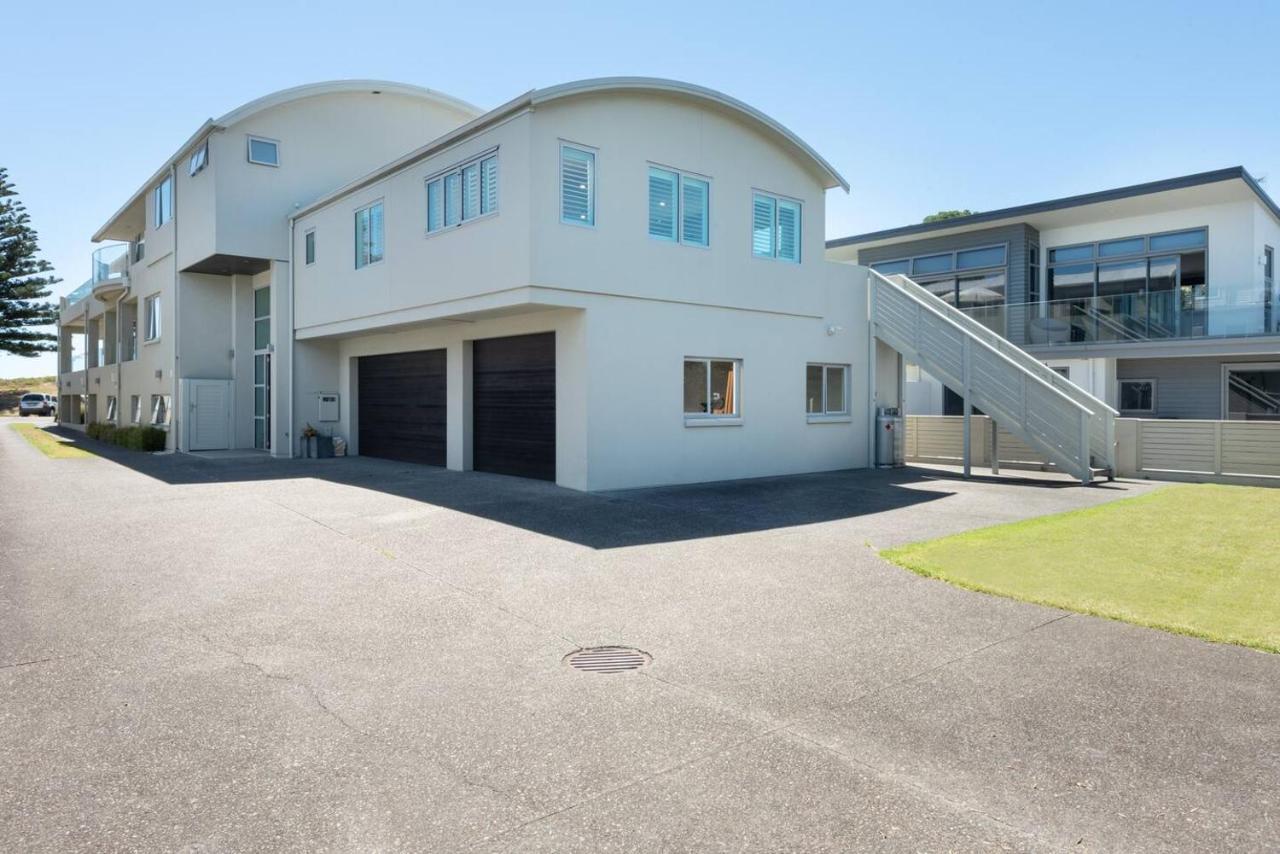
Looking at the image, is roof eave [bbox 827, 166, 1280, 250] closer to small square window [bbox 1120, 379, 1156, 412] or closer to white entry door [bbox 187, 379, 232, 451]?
small square window [bbox 1120, 379, 1156, 412]

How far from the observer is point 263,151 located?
21.3 meters

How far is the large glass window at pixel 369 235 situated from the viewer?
56.7 feet

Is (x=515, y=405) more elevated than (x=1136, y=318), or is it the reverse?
(x=1136, y=318)

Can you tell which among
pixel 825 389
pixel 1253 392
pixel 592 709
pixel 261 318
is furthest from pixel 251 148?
pixel 1253 392

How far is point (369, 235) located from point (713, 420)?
898 centimetres

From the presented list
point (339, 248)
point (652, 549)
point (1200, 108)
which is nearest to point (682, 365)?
point (652, 549)

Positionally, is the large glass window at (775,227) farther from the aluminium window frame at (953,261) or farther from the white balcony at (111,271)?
the white balcony at (111,271)

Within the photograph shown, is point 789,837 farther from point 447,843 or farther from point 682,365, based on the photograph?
point 682,365

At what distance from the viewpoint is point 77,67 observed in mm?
14055

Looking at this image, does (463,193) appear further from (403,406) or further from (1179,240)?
(1179,240)

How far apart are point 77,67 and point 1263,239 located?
30.1 m

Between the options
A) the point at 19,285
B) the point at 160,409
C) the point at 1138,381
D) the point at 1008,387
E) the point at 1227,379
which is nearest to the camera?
the point at 1008,387

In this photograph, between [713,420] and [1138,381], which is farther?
[1138,381]

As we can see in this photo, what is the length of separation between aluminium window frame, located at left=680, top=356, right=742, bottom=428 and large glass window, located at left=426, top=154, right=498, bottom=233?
176 inches
